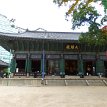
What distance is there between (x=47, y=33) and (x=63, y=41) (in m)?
4.94

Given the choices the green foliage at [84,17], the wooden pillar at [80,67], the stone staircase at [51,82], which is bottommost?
the stone staircase at [51,82]

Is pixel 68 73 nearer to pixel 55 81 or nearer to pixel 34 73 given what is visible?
pixel 34 73

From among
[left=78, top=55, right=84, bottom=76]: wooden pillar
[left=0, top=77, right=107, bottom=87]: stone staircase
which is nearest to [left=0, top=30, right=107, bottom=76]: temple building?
[left=78, top=55, right=84, bottom=76]: wooden pillar

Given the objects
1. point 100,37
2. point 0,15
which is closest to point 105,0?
point 100,37

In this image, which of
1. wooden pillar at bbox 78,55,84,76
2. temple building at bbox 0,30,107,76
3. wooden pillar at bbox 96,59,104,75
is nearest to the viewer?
temple building at bbox 0,30,107,76

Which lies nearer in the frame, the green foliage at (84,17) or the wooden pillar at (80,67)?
the green foliage at (84,17)

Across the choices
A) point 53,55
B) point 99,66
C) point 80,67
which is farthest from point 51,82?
point 99,66

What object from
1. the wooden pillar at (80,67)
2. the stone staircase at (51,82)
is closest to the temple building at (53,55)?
the wooden pillar at (80,67)

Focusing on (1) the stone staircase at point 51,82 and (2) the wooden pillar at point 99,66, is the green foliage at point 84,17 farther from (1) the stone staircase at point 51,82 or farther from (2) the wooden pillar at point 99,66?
(2) the wooden pillar at point 99,66

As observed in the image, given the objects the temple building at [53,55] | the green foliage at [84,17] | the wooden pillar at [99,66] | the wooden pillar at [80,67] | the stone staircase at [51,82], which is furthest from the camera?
the wooden pillar at [99,66]

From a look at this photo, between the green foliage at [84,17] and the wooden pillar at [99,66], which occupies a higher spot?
the green foliage at [84,17]

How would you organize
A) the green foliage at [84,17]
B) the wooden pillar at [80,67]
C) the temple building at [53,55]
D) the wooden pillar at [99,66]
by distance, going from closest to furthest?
the green foliage at [84,17]
the temple building at [53,55]
the wooden pillar at [80,67]
the wooden pillar at [99,66]

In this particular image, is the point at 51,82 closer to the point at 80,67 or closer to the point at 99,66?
the point at 80,67

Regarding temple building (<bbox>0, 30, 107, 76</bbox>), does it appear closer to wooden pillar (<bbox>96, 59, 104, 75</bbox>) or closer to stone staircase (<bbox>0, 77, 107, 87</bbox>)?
wooden pillar (<bbox>96, 59, 104, 75</bbox>)
